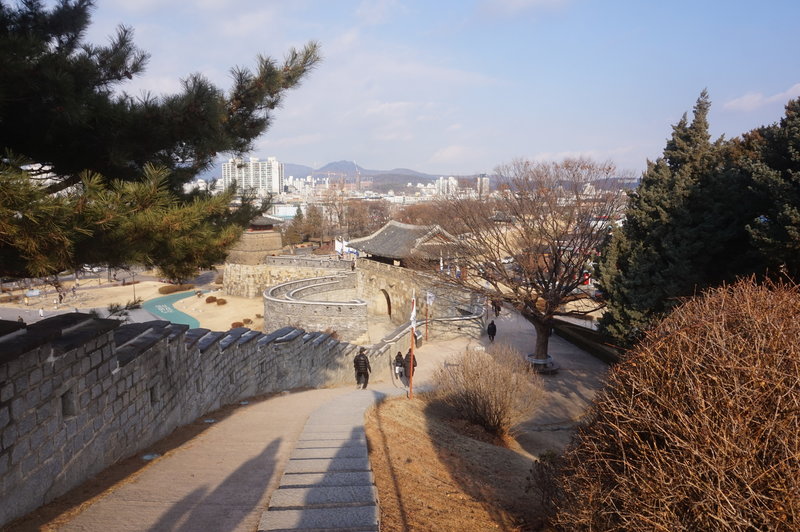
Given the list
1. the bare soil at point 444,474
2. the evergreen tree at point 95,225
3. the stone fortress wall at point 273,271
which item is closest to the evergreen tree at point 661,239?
the bare soil at point 444,474

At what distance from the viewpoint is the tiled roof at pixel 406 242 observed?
2312 centimetres

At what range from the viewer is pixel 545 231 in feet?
52.8

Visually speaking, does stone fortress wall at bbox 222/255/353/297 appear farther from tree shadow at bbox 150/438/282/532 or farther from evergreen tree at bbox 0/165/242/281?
evergreen tree at bbox 0/165/242/281

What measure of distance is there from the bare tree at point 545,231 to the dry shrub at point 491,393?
18.6ft

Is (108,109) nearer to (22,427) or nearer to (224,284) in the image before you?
(22,427)

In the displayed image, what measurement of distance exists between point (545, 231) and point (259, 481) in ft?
42.0

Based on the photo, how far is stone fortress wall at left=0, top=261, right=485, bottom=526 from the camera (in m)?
4.05

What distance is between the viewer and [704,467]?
3250mm

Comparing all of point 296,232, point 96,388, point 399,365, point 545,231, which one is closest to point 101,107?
point 96,388

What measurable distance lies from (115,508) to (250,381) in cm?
580

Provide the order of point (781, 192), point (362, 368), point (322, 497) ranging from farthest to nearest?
point (362, 368) → point (781, 192) → point (322, 497)

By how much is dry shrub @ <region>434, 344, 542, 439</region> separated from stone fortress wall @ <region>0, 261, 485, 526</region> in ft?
13.2

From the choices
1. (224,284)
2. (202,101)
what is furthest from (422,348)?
(224,284)

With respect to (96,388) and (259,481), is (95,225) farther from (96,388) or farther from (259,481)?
(259,481)
